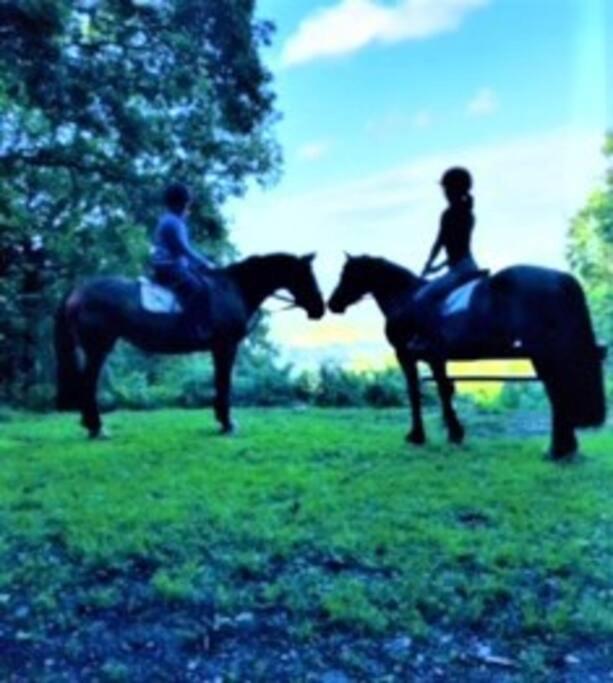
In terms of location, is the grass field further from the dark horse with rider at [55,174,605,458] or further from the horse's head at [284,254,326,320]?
the horse's head at [284,254,326,320]

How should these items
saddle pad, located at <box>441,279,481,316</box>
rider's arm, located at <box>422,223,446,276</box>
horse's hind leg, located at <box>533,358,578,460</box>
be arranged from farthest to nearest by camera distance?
rider's arm, located at <box>422,223,446,276</box>
saddle pad, located at <box>441,279,481,316</box>
horse's hind leg, located at <box>533,358,578,460</box>

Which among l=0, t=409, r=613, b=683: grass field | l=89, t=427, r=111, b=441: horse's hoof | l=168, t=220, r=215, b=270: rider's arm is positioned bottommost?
l=0, t=409, r=613, b=683: grass field

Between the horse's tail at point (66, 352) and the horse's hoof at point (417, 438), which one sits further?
the horse's tail at point (66, 352)

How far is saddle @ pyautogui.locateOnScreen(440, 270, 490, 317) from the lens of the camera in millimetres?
6586

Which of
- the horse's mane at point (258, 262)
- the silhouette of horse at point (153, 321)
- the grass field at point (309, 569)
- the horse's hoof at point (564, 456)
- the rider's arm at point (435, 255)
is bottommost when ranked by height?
the grass field at point (309, 569)

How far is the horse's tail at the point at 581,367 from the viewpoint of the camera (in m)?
6.12

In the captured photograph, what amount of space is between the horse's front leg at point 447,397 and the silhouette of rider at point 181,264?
186 cm

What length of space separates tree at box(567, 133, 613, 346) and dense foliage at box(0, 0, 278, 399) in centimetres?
637

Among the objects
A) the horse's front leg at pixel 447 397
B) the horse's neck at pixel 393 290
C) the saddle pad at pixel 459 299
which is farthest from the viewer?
the horse's neck at pixel 393 290

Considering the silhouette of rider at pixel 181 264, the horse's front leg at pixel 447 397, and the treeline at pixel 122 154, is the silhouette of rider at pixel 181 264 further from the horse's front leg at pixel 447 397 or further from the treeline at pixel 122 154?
the treeline at pixel 122 154

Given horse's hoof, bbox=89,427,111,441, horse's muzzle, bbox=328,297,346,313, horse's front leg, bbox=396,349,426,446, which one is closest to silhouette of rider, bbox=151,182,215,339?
horse's muzzle, bbox=328,297,346,313

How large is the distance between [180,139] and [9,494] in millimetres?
6247

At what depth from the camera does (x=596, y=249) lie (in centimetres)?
1600


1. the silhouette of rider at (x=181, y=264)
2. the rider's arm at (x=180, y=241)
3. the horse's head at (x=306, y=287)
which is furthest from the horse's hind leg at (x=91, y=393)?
the horse's head at (x=306, y=287)
